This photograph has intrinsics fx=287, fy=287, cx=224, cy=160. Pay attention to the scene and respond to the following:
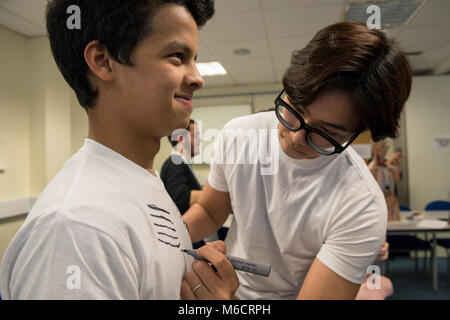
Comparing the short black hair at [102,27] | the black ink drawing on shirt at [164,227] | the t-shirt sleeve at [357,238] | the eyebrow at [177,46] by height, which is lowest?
the t-shirt sleeve at [357,238]

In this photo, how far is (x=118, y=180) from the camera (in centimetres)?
36

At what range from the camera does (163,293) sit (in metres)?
0.36

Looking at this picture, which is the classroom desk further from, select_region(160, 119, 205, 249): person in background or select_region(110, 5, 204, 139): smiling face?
select_region(110, 5, 204, 139): smiling face

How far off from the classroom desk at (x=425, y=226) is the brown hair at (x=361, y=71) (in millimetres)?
1889

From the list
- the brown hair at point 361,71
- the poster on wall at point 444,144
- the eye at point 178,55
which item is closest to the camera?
the eye at point 178,55

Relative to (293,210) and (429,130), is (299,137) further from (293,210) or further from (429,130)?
(429,130)

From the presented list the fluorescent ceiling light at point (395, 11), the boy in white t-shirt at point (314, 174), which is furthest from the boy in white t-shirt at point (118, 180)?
the fluorescent ceiling light at point (395, 11)

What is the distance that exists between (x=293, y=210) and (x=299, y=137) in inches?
6.7

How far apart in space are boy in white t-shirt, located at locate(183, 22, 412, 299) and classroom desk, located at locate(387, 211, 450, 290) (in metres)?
1.77

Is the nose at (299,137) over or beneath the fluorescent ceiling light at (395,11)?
beneath

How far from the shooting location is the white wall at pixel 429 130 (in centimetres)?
98
